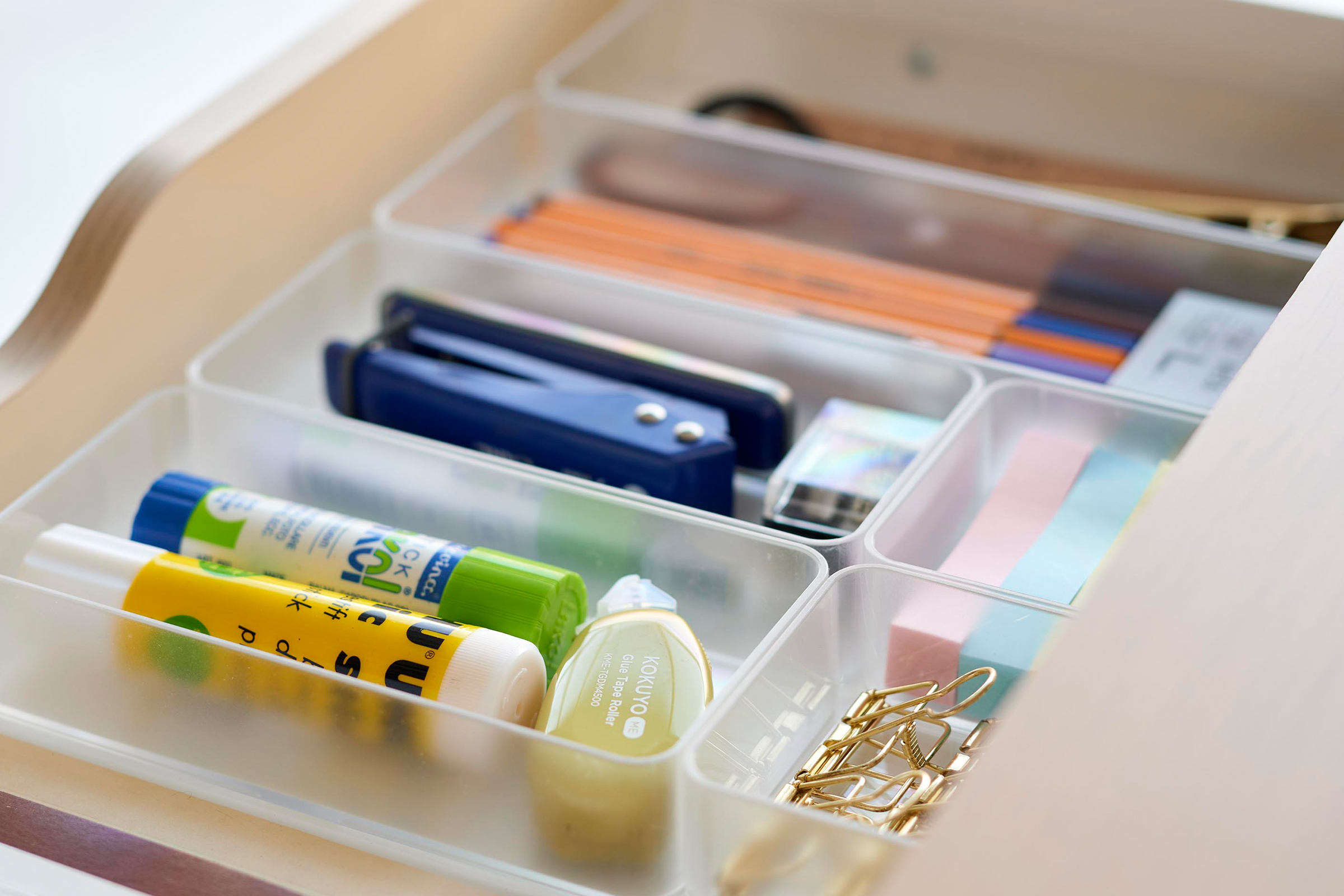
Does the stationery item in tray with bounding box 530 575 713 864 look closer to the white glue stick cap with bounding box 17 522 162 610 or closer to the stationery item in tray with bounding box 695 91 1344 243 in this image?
the white glue stick cap with bounding box 17 522 162 610

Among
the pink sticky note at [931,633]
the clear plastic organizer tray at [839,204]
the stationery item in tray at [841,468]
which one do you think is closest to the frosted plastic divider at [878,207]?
the clear plastic organizer tray at [839,204]

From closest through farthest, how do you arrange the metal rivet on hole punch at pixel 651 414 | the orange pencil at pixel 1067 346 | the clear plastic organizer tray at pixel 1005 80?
the metal rivet on hole punch at pixel 651 414 → the orange pencil at pixel 1067 346 → the clear plastic organizer tray at pixel 1005 80

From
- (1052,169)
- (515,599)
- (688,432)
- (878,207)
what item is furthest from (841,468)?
(1052,169)

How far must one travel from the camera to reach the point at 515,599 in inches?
23.0

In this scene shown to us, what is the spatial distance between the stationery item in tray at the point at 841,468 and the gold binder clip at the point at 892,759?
3.7 inches

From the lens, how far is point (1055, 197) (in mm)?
864

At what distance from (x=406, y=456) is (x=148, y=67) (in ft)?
1.40

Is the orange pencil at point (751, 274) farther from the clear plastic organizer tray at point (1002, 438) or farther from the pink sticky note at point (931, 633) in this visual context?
the pink sticky note at point (931, 633)

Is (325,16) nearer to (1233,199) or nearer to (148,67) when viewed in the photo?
(148,67)

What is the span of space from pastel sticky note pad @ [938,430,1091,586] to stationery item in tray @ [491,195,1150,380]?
93 millimetres

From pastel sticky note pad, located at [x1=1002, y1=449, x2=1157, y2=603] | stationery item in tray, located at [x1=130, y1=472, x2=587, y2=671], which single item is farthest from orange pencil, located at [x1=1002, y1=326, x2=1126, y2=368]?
stationery item in tray, located at [x1=130, y1=472, x2=587, y2=671]

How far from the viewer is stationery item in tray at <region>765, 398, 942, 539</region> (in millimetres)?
662

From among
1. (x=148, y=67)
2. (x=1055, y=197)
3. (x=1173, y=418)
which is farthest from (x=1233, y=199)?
(x=148, y=67)

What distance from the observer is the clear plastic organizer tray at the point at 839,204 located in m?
0.84
